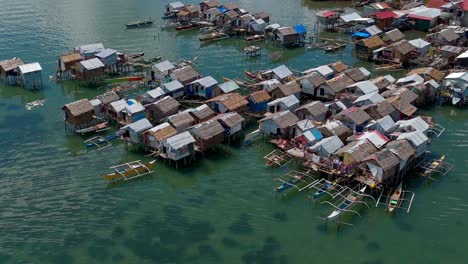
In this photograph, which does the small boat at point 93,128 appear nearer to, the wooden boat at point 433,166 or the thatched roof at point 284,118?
the thatched roof at point 284,118

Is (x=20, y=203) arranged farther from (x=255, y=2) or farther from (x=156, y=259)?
(x=255, y=2)

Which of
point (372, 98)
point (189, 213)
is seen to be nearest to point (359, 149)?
point (372, 98)

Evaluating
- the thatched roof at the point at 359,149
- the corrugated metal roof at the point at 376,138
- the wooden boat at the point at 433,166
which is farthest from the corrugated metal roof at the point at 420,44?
the thatched roof at the point at 359,149

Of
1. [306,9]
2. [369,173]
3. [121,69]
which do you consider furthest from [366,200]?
[306,9]

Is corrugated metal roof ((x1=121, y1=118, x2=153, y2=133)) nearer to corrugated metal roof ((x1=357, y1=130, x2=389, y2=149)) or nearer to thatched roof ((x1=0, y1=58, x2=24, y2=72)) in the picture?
corrugated metal roof ((x1=357, y1=130, x2=389, y2=149))

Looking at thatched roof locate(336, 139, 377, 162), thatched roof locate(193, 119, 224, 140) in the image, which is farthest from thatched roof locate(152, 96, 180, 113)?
thatched roof locate(336, 139, 377, 162)

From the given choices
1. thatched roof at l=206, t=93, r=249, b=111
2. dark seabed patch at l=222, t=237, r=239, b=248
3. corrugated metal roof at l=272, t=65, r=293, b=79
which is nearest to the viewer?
dark seabed patch at l=222, t=237, r=239, b=248
